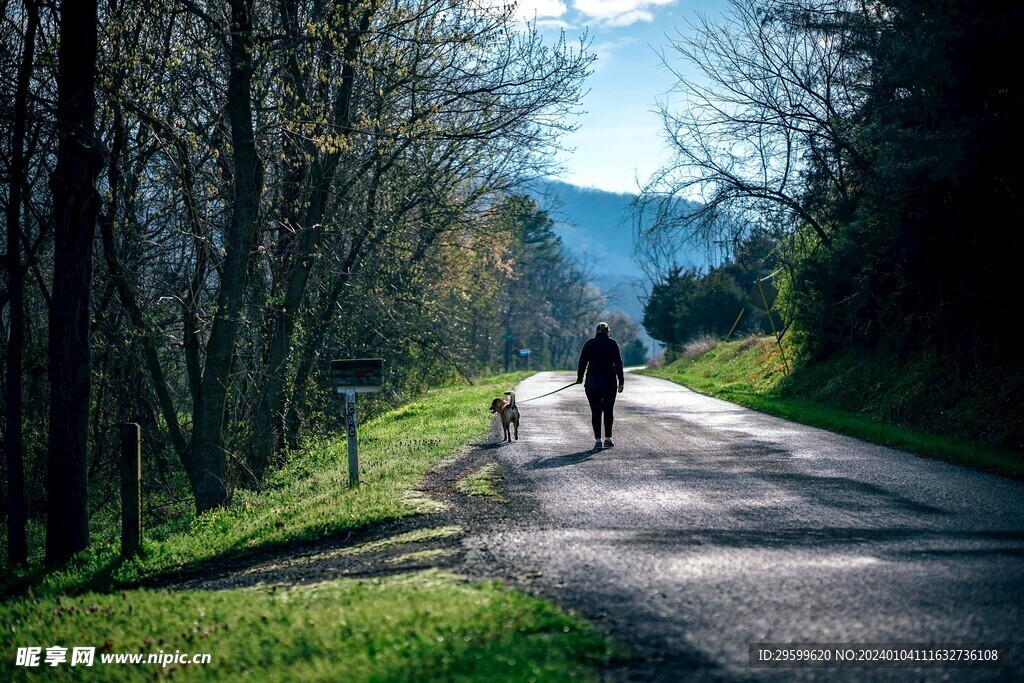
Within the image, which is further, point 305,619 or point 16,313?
point 16,313

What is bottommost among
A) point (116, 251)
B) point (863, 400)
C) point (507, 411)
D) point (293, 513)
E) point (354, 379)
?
point (293, 513)

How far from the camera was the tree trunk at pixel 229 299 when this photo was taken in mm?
15625

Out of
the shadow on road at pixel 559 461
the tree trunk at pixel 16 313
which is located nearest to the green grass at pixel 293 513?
the shadow on road at pixel 559 461

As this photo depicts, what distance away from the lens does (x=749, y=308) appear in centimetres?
6197

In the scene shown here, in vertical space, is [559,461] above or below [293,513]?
above

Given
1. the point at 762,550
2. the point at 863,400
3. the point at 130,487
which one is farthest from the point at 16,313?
the point at 863,400

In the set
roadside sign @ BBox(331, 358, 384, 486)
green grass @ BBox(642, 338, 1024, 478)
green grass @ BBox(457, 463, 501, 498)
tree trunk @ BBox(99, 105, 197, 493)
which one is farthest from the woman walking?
tree trunk @ BBox(99, 105, 197, 493)

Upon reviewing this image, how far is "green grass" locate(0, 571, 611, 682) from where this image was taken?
16.8 feet

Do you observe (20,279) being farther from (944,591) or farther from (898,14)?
(898,14)

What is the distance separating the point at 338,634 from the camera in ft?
19.1

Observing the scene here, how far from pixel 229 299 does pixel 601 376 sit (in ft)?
21.9

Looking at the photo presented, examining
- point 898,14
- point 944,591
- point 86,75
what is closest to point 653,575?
point 944,591

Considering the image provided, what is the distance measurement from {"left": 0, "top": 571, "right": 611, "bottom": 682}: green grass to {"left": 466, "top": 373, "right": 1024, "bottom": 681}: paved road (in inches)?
18.0

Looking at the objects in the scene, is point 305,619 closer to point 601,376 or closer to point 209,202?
point 601,376
